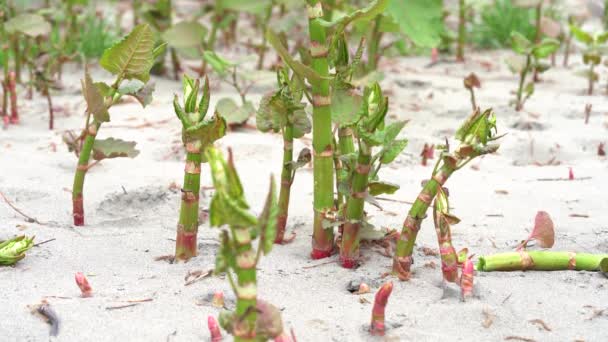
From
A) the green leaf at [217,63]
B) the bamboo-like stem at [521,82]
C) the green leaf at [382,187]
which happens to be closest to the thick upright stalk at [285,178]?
the green leaf at [382,187]

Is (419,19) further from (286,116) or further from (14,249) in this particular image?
(14,249)

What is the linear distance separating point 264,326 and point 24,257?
81 cm

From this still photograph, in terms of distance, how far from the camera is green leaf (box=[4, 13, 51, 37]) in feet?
10.4

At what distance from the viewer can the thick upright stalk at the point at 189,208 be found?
1.80m

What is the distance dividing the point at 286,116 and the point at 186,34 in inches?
76.2

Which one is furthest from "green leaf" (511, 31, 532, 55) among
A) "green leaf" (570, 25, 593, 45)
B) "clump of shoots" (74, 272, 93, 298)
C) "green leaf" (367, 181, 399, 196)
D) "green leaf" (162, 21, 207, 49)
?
"clump of shoots" (74, 272, 93, 298)

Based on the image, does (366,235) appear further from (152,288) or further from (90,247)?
(90,247)

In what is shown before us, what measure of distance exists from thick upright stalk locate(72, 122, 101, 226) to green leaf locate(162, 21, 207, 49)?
166 centimetres

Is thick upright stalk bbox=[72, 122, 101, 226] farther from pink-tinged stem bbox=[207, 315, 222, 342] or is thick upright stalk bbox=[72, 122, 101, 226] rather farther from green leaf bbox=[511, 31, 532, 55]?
green leaf bbox=[511, 31, 532, 55]

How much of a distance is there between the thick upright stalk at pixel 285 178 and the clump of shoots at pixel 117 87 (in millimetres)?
365

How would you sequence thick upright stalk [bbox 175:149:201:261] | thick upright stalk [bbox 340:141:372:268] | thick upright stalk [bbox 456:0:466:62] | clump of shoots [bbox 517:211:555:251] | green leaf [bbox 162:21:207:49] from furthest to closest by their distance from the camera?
thick upright stalk [bbox 456:0:466:62]
green leaf [bbox 162:21:207:49]
clump of shoots [bbox 517:211:555:251]
thick upright stalk [bbox 175:149:201:261]
thick upright stalk [bbox 340:141:372:268]

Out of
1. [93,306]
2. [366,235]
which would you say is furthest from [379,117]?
[93,306]

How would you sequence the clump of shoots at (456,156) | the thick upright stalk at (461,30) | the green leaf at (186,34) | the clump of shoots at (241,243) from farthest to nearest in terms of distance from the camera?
the thick upright stalk at (461,30), the green leaf at (186,34), the clump of shoots at (456,156), the clump of shoots at (241,243)

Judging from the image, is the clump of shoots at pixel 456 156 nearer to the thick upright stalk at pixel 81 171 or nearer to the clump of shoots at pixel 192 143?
the clump of shoots at pixel 192 143
